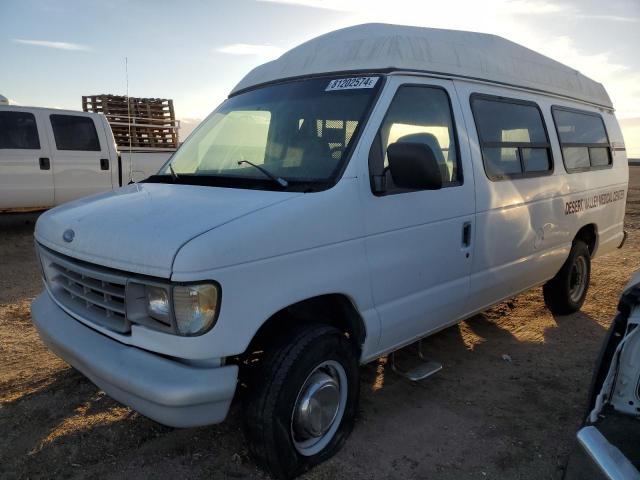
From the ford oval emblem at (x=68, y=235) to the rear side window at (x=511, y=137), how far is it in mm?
2773

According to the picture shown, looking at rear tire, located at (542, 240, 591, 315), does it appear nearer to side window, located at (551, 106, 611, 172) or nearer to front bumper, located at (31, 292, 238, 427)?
side window, located at (551, 106, 611, 172)

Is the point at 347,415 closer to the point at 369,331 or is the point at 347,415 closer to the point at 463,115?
the point at 369,331

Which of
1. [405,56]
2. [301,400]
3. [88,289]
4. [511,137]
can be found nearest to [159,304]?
[88,289]

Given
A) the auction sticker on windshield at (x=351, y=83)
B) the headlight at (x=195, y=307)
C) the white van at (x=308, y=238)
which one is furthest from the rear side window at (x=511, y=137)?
→ the headlight at (x=195, y=307)

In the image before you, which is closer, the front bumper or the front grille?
the front bumper

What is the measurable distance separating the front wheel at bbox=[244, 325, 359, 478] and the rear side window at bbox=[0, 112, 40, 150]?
26.0 ft

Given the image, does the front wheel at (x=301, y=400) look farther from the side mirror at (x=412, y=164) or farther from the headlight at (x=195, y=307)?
the side mirror at (x=412, y=164)

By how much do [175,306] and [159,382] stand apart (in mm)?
340

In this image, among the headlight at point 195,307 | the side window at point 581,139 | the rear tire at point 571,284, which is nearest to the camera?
the headlight at point 195,307

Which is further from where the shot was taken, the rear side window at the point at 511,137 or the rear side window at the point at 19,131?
the rear side window at the point at 19,131

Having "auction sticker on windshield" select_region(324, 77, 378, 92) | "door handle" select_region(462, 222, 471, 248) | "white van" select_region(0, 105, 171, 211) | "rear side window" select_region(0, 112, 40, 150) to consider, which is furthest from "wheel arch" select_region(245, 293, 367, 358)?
"rear side window" select_region(0, 112, 40, 150)

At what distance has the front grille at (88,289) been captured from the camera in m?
2.48

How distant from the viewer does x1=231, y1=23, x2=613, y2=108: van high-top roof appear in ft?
10.9

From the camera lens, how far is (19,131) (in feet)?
28.2
